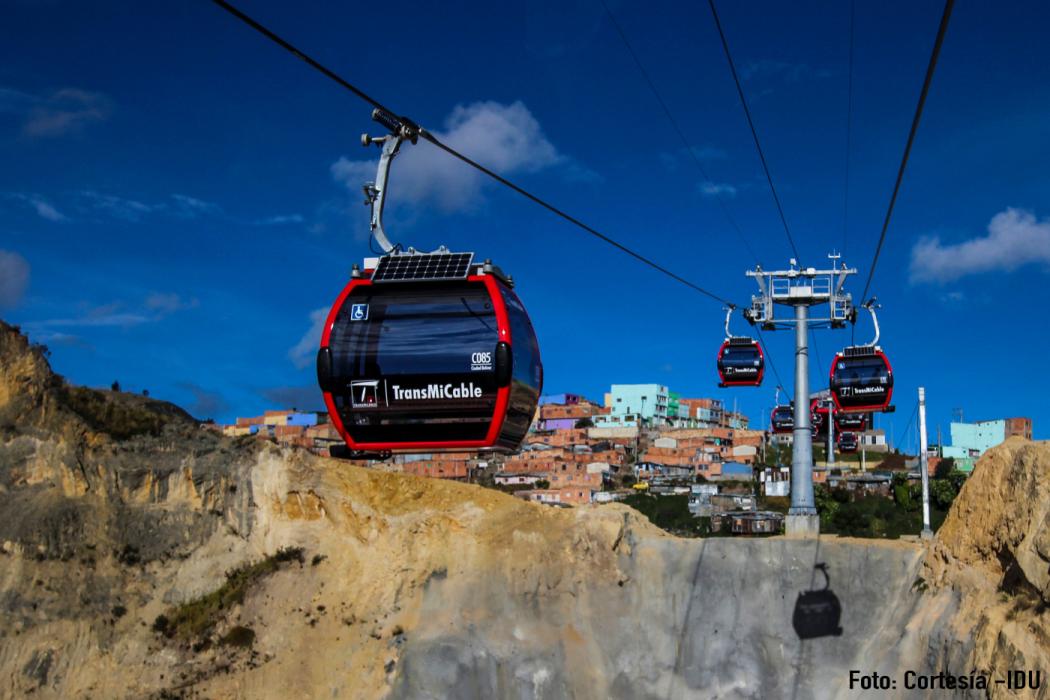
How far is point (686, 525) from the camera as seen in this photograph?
5794cm

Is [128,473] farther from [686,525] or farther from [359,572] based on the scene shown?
[686,525]

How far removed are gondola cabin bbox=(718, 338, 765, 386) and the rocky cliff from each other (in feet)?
18.3

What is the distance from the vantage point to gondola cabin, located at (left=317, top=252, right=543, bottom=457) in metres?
13.0

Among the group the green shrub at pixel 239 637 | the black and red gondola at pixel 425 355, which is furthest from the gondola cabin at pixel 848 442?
the black and red gondola at pixel 425 355

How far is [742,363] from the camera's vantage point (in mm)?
31828

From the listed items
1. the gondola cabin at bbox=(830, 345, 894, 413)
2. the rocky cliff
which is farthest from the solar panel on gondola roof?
the rocky cliff

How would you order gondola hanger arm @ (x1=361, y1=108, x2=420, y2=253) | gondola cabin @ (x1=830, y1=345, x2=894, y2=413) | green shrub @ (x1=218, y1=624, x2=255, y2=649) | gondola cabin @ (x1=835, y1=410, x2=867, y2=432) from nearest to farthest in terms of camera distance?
1. gondola hanger arm @ (x1=361, y1=108, x2=420, y2=253)
2. gondola cabin @ (x1=830, y1=345, x2=894, y2=413)
3. green shrub @ (x1=218, y1=624, x2=255, y2=649)
4. gondola cabin @ (x1=835, y1=410, x2=867, y2=432)

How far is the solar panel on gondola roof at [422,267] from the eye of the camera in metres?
13.3

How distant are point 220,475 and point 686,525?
2571 cm

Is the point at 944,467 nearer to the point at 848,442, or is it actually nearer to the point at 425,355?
the point at 848,442

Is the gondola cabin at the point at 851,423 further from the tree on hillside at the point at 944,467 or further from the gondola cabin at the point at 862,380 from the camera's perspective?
the tree on hillside at the point at 944,467

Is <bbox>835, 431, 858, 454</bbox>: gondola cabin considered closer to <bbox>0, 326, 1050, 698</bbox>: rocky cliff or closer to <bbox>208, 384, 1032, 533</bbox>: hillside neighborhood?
<bbox>208, 384, 1032, 533</bbox>: hillside neighborhood

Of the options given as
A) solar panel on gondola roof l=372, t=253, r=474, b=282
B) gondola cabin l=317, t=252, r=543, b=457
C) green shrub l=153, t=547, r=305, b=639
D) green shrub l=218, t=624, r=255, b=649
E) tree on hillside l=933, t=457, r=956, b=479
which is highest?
tree on hillside l=933, t=457, r=956, b=479

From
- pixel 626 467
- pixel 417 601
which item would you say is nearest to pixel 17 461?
pixel 417 601
